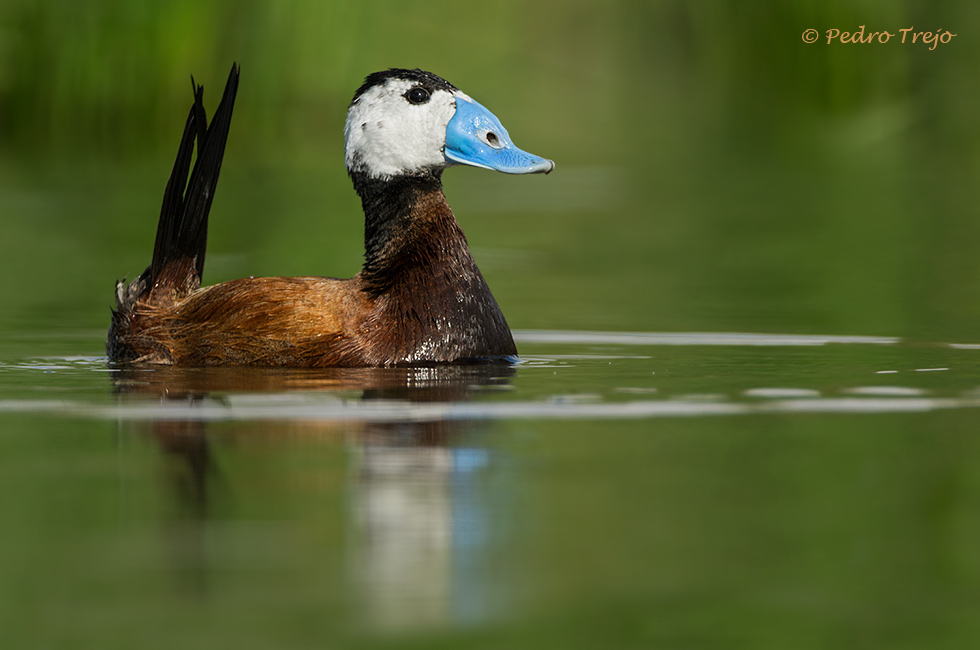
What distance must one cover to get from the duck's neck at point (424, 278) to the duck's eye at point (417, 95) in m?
0.33

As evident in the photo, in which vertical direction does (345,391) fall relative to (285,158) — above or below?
below

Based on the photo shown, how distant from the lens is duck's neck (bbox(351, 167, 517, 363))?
22.2 feet

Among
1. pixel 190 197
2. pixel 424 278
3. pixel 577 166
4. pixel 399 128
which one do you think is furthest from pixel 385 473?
pixel 577 166

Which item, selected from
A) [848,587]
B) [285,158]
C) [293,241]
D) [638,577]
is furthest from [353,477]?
[285,158]

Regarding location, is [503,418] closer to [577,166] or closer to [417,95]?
[417,95]

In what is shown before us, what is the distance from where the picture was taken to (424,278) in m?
6.91

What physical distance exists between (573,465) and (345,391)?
164 cm

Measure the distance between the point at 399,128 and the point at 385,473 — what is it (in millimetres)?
3113

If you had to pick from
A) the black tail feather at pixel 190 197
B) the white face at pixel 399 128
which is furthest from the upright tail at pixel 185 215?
the white face at pixel 399 128

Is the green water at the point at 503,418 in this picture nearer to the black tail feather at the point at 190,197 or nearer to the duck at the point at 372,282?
the duck at the point at 372,282

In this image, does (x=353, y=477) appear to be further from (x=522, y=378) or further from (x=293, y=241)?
(x=293, y=241)

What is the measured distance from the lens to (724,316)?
325 inches

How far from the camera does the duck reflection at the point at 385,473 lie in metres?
3.23

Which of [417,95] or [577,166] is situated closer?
[417,95]
